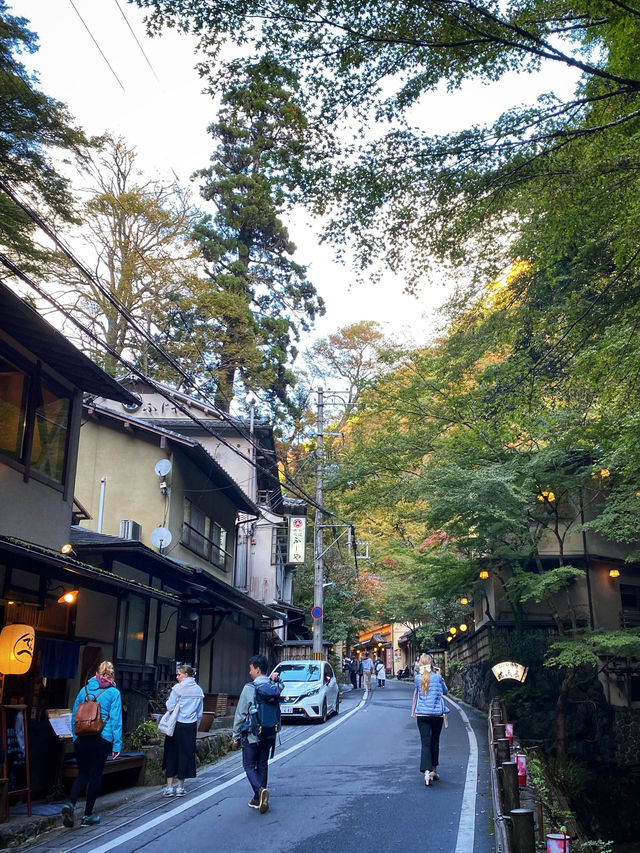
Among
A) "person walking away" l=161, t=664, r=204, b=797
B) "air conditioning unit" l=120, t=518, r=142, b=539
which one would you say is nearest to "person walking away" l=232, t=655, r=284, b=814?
"person walking away" l=161, t=664, r=204, b=797

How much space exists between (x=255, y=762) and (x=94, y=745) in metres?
2.00

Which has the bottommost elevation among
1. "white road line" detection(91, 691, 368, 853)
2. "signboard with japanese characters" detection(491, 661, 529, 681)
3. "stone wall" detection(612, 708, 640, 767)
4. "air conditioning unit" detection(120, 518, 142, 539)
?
"stone wall" detection(612, 708, 640, 767)

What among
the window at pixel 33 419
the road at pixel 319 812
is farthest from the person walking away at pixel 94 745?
the window at pixel 33 419

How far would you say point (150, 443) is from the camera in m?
20.1

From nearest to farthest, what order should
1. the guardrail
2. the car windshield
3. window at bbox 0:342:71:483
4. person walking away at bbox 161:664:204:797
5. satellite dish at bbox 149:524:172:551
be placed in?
the guardrail, person walking away at bbox 161:664:204:797, window at bbox 0:342:71:483, satellite dish at bbox 149:524:172:551, the car windshield

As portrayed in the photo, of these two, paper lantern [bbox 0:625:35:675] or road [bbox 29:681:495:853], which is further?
paper lantern [bbox 0:625:35:675]

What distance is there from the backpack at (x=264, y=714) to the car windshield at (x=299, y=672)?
13.5 meters

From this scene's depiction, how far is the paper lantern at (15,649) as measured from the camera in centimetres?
965

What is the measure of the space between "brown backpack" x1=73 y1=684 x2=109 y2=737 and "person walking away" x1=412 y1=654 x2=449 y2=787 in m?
4.53

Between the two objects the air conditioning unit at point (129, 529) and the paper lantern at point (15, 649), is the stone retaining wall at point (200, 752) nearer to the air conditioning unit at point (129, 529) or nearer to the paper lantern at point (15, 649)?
the paper lantern at point (15, 649)

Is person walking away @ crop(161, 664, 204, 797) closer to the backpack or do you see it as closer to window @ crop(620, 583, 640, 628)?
the backpack

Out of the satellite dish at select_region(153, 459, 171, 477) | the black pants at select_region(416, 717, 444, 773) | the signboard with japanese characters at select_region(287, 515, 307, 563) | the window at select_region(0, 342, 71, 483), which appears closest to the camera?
the black pants at select_region(416, 717, 444, 773)

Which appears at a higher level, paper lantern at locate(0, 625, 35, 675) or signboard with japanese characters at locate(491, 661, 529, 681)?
paper lantern at locate(0, 625, 35, 675)

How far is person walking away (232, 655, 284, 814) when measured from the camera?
9.12 meters
